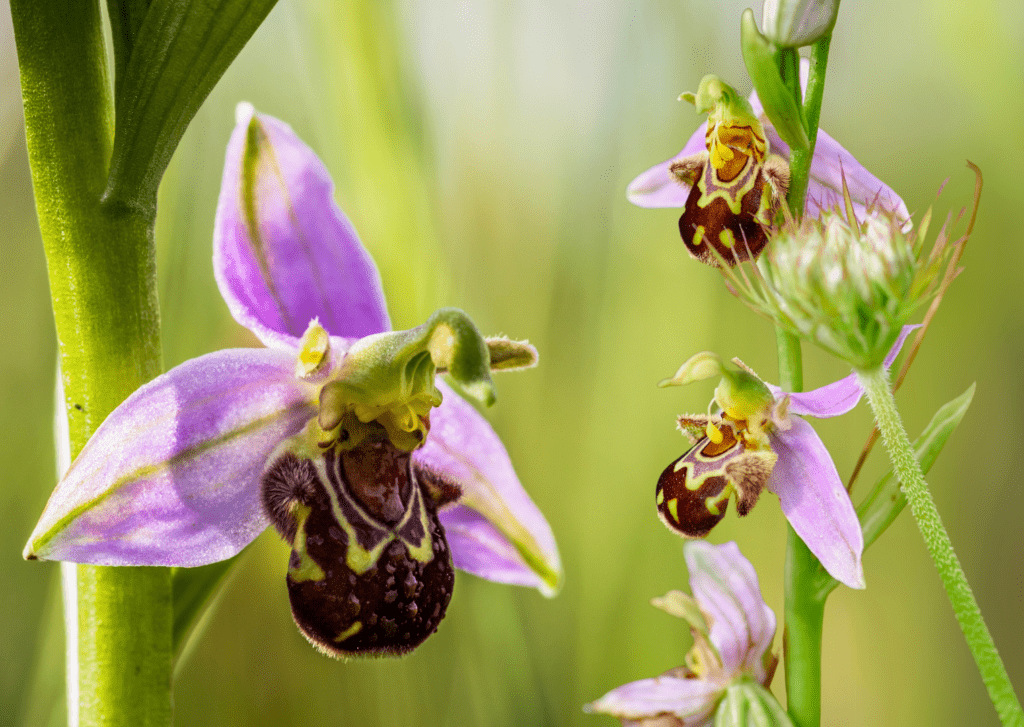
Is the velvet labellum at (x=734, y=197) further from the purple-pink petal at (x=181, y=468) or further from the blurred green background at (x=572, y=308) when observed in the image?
the blurred green background at (x=572, y=308)

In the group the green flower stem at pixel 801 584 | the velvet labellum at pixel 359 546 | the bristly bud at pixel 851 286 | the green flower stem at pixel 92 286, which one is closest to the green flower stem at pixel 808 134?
the green flower stem at pixel 801 584

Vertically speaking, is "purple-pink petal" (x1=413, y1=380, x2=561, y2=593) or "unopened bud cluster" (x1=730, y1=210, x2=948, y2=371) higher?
"unopened bud cluster" (x1=730, y1=210, x2=948, y2=371)

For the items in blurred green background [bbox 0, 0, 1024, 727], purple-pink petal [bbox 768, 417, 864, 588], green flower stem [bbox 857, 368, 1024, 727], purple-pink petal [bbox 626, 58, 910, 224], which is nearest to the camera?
green flower stem [bbox 857, 368, 1024, 727]

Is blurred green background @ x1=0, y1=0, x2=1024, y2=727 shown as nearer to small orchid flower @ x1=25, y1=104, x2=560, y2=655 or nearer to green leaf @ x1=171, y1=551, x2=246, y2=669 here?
small orchid flower @ x1=25, y1=104, x2=560, y2=655

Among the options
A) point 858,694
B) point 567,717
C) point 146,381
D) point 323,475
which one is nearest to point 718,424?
point 323,475

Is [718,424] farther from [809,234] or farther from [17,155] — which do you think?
[17,155]

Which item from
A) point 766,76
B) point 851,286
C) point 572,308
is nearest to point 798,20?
point 766,76

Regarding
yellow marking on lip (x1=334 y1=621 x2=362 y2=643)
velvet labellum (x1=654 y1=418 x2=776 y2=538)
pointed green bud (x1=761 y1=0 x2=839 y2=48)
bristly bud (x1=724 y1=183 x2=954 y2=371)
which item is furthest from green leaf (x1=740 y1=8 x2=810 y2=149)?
yellow marking on lip (x1=334 y1=621 x2=362 y2=643)

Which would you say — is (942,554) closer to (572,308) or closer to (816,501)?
(816,501)

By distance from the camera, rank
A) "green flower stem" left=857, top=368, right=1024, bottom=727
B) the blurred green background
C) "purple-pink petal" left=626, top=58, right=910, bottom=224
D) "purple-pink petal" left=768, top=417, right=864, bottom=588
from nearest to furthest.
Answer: "green flower stem" left=857, top=368, right=1024, bottom=727, "purple-pink petal" left=768, top=417, right=864, bottom=588, "purple-pink petal" left=626, top=58, right=910, bottom=224, the blurred green background
